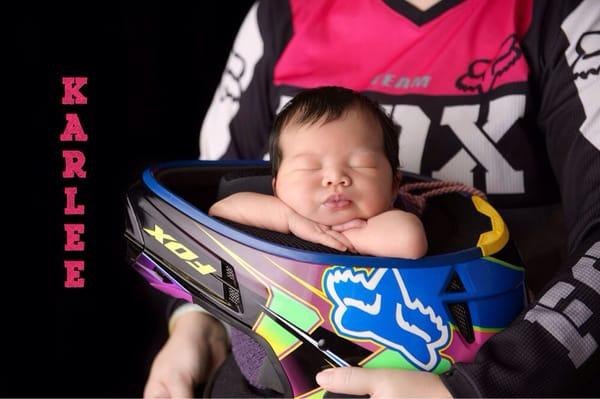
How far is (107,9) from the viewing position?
131 cm

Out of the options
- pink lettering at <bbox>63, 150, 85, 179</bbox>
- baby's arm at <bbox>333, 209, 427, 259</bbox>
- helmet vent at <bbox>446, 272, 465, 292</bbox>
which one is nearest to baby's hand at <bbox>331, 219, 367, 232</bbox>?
baby's arm at <bbox>333, 209, 427, 259</bbox>

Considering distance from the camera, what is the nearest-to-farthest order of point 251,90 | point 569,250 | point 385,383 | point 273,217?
point 385,383 < point 273,217 < point 569,250 < point 251,90

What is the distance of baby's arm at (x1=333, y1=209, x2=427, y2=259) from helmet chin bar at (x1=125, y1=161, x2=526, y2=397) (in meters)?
0.02

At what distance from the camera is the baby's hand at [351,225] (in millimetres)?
817

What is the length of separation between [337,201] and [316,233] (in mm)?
46

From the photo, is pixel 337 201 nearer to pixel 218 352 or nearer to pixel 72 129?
pixel 218 352

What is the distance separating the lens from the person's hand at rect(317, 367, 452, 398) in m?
0.74

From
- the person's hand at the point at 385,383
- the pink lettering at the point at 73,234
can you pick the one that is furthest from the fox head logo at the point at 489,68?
the pink lettering at the point at 73,234

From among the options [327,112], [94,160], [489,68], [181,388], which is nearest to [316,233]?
[327,112]

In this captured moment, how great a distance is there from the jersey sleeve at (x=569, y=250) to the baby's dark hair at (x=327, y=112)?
248mm

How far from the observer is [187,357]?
3.28 ft

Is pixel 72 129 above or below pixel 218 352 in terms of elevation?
above

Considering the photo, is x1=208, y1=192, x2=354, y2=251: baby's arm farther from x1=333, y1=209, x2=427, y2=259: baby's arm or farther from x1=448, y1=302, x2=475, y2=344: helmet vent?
x1=448, y1=302, x2=475, y2=344: helmet vent

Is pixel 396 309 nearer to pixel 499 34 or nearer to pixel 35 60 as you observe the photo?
pixel 499 34
